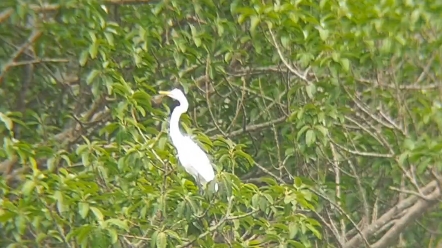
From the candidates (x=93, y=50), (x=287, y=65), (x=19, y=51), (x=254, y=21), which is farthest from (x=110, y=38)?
(x=287, y=65)

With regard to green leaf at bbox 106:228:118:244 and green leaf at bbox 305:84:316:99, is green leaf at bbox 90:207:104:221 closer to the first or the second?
green leaf at bbox 106:228:118:244

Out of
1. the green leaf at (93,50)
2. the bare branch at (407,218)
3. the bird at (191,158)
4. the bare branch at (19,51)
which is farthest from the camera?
the bare branch at (407,218)

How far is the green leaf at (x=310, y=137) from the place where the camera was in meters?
3.43

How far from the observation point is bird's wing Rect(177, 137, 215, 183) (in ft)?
9.39

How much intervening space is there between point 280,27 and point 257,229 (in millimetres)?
840

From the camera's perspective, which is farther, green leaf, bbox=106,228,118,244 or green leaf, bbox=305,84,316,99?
green leaf, bbox=305,84,316,99

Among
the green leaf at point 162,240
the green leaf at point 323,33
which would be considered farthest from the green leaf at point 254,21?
the green leaf at point 162,240

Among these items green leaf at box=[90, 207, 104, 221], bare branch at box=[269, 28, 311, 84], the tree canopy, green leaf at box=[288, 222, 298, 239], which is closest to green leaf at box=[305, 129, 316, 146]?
the tree canopy

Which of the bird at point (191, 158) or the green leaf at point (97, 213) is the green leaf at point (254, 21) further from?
the green leaf at point (97, 213)

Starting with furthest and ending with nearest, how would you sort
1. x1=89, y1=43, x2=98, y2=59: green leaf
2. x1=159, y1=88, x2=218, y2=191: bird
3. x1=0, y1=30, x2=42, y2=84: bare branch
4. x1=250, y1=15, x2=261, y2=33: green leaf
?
x1=0, y1=30, x2=42, y2=84: bare branch, x1=250, y1=15, x2=261, y2=33: green leaf, x1=89, y1=43, x2=98, y2=59: green leaf, x1=159, y1=88, x2=218, y2=191: bird

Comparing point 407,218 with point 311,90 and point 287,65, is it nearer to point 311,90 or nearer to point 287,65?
point 311,90

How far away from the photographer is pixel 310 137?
3430mm

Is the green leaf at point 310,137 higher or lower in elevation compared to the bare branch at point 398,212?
higher

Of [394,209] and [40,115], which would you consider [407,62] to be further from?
[40,115]
